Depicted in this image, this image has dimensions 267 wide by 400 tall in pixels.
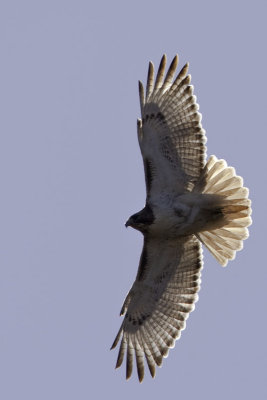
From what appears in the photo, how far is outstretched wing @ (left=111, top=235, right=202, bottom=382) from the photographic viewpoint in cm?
1509

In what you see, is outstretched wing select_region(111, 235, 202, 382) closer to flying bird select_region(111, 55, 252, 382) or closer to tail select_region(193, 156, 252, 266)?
flying bird select_region(111, 55, 252, 382)

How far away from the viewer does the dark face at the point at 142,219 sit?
14414 mm

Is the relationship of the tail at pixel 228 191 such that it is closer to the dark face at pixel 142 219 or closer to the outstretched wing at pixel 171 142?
the outstretched wing at pixel 171 142

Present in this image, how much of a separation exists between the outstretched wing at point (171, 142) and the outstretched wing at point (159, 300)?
3.21ft

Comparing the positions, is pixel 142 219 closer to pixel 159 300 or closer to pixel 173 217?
pixel 173 217

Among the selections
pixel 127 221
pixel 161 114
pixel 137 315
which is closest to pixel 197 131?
pixel 161 114

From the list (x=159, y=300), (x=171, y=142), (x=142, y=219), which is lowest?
(x=159, y=300)

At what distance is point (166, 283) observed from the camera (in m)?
15.3

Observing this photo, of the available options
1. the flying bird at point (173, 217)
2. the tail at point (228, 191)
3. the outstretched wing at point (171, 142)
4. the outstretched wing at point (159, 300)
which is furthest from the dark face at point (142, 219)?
the tail at point (228, 191)

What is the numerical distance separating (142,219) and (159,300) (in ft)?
4.87

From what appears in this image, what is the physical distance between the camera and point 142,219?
569 inches

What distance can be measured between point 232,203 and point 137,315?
2.27 m

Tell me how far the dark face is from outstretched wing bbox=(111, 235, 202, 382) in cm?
55

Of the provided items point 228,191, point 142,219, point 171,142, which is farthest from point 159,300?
point 171,142
